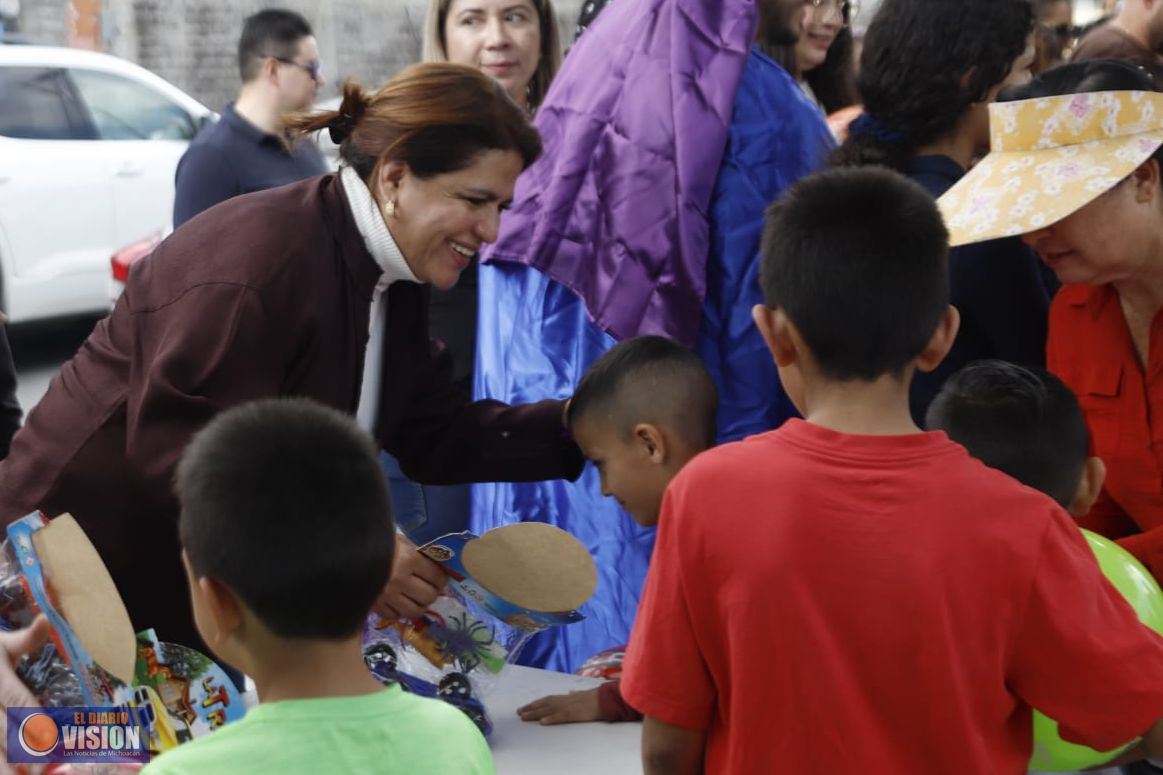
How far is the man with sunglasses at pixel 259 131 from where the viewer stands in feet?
12.7

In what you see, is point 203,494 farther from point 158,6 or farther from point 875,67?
point 158,6

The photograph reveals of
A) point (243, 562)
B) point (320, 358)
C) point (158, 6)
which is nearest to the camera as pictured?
point (243, 562)

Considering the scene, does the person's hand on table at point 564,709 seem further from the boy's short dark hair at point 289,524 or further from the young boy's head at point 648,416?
the boy's short dark hair at point 289,524

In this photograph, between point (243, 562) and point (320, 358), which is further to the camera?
point (320, 358)

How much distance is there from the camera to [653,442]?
1948 millimetres

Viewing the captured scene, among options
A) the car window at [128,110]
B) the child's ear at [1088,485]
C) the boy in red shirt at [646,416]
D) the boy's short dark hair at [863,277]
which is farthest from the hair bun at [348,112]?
the car window at [128,110]

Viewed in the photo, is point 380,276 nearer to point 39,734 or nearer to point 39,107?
point 39,734

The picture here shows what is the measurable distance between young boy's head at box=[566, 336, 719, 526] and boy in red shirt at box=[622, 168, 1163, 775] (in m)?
0.63

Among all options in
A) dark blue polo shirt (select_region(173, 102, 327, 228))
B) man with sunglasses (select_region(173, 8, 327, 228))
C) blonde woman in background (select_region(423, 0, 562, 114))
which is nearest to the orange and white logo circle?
blonde woman in background (select_region(423, 0, 562, 114))

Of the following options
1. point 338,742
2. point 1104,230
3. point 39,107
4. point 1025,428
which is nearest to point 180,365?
point 338,742

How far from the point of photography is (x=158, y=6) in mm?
12070

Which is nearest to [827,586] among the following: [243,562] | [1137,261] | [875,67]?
[243,562]

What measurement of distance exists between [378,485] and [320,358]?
642 mm

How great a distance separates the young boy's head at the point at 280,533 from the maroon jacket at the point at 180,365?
509mm
